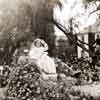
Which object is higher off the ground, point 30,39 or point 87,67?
point 30,39

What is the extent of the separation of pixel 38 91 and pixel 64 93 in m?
0.17

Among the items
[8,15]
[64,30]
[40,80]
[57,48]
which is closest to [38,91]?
[40,80]

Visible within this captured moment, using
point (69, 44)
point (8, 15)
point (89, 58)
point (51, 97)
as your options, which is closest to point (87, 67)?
point (89, 58)

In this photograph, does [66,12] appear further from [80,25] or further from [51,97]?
[51,97]

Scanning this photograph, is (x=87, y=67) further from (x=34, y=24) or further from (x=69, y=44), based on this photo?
(x=34, y=24)

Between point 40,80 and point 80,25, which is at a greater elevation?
point 80,25

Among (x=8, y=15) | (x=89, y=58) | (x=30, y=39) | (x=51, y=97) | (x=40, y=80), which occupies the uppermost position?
(x=8, y=15)

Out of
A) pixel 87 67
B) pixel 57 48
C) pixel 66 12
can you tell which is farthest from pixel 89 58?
pixel 66 12

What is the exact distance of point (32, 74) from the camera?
166cm

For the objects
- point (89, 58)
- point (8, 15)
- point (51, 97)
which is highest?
point (8, 15)

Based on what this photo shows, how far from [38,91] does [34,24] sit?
44 cm

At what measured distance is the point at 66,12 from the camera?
1.68 metres

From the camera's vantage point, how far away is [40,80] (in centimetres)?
166

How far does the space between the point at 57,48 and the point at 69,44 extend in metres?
0.08
